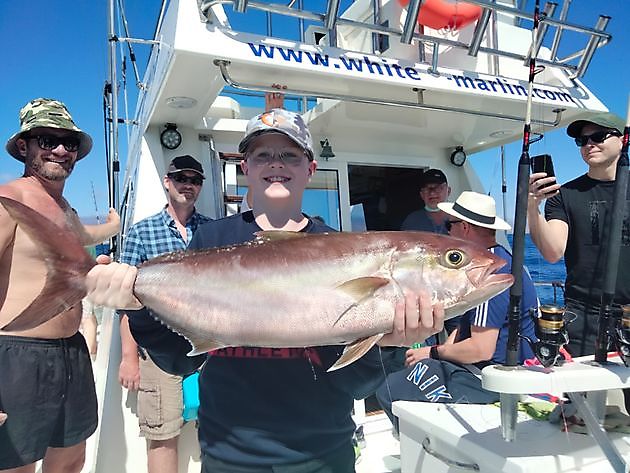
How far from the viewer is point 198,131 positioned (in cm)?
505

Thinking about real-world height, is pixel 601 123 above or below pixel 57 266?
above

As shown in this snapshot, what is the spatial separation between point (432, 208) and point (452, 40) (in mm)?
2045

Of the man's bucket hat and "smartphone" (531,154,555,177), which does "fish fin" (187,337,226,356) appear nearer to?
"smartphone" (531,154,555,177)

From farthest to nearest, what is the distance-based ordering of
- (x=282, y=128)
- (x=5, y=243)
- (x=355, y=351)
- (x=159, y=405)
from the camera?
(x=159, y=405) → (x=5, y=243) → (x=282, y=128) → (x=355, y=351)

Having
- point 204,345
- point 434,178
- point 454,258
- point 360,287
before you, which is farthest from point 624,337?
point 434,178

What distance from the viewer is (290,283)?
1679 millimetres

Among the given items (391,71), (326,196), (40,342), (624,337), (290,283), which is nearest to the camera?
(290,283)

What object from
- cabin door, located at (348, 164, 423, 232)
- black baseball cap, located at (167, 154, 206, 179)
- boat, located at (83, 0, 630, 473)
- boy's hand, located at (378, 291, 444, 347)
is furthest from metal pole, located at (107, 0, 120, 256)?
boy's hand, located at (378, 291, 444, 347)

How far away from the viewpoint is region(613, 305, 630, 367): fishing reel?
197cm

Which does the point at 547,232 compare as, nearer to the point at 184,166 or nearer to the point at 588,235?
the point at 588,235

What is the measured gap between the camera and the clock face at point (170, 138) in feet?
15.6

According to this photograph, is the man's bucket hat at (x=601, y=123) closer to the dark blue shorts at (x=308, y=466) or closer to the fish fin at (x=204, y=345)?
the dark blue shorts at (x=308, y=466)

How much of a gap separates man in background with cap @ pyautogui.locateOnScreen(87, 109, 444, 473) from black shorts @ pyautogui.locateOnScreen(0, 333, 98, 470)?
130 centimetres

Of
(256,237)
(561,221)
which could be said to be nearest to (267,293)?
(256,237)
